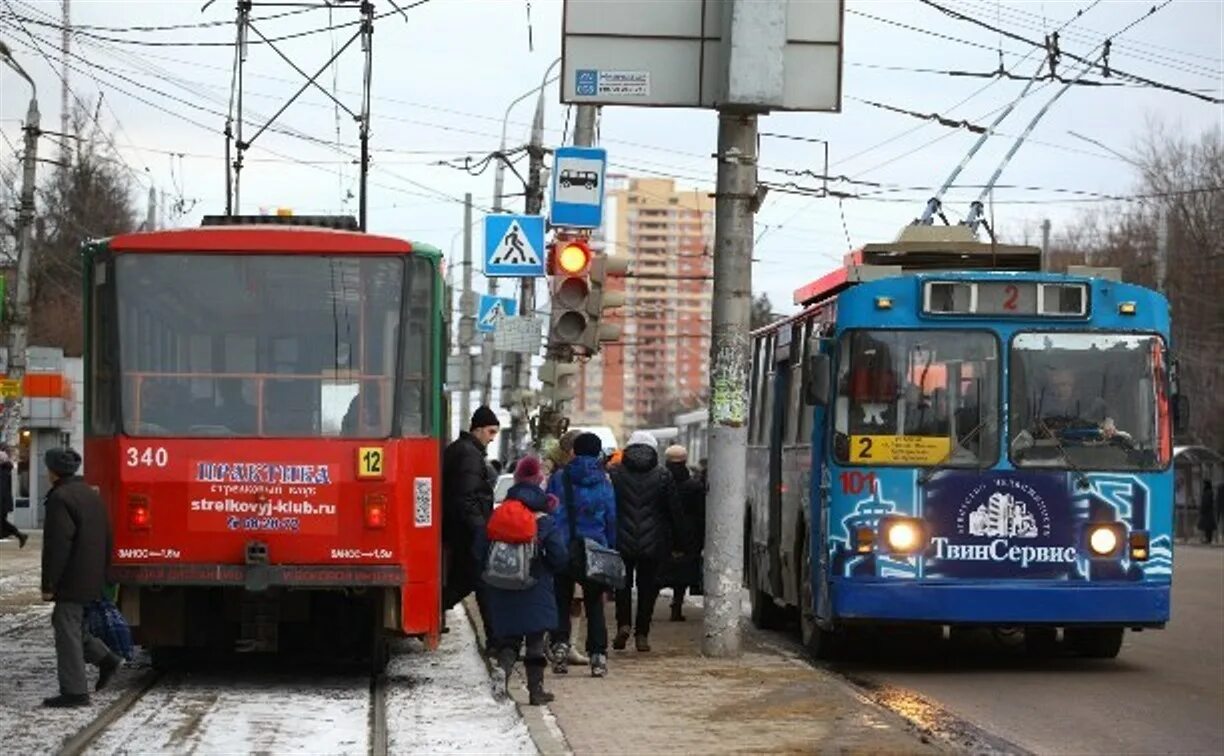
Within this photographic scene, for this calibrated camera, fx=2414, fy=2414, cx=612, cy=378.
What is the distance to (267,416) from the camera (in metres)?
15.3

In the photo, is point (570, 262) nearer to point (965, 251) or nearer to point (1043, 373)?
point (965, 251)

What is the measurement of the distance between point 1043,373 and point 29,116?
22.3 meters

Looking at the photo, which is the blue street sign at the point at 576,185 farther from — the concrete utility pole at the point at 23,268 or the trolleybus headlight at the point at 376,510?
the concrete utility pole at the point at 23,268

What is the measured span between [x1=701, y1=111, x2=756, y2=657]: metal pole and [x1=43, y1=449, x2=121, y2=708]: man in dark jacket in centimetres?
540

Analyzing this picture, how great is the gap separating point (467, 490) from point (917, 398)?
336 cm

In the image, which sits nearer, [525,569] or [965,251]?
[525,569]

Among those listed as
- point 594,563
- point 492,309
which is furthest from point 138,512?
point 492,309

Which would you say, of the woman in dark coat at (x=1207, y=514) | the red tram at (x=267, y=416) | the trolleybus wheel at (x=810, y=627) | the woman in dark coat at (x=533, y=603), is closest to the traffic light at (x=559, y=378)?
the trolleybus wheel at (x=810, y=627)

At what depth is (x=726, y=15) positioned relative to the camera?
18.0m

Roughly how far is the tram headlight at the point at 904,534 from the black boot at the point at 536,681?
3.63 meters

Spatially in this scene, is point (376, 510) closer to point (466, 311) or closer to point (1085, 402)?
point (1085, 402)

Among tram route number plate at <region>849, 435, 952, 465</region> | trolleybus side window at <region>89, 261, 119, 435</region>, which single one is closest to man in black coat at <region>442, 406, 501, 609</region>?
trolleybus side window at <region>89, 261, 119, 435</region>

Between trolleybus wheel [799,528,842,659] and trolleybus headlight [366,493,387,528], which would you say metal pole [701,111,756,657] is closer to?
trolleybus wheel [799,528,842,659]

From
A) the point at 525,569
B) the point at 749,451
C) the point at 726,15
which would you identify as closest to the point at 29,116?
the point at 749,451
